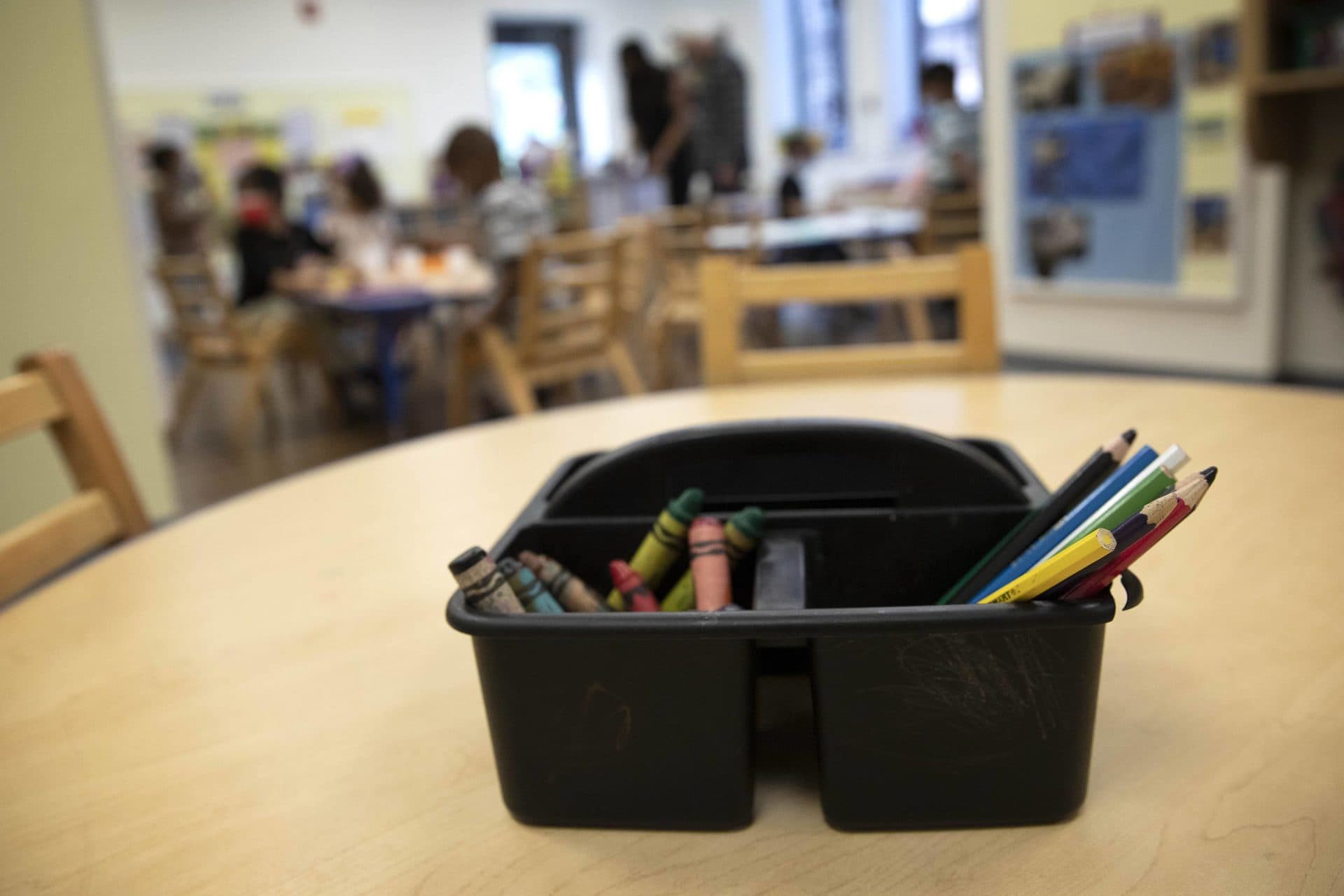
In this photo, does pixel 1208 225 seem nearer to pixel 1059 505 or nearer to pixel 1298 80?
pixel 1298 80

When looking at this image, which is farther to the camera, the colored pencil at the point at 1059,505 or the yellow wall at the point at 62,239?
the yellow wall at the point at 62,239

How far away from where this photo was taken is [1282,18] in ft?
10.4

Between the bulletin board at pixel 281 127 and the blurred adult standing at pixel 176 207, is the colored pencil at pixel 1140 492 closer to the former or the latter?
the blurred adult standing at pixel 176 207

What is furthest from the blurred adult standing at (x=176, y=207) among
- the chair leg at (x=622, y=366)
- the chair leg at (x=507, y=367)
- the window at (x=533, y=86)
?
the chair leg at (x=622, y=366)

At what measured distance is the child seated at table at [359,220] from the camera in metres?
4.73

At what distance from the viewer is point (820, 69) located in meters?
8.66

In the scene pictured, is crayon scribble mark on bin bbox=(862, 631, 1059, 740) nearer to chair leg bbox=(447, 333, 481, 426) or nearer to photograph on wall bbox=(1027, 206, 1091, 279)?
chair leg bbox=(447, 333, 481, 426)

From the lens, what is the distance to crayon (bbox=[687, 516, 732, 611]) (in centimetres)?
50

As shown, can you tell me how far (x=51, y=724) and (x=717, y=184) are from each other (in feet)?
26.6

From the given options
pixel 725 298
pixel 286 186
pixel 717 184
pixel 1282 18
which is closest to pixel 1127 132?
pixel 1282 18

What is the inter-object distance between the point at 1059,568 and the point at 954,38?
7661 millimetres

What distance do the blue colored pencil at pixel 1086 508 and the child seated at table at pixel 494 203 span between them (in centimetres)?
336

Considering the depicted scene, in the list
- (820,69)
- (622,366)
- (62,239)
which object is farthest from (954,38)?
(62,239)

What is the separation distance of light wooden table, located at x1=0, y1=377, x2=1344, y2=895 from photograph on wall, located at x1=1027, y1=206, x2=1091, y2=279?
3607 millimetres
